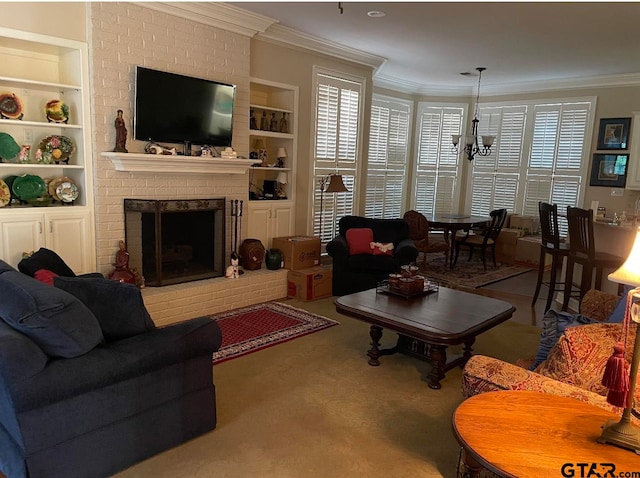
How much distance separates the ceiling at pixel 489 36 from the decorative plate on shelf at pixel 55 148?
1.97 meters

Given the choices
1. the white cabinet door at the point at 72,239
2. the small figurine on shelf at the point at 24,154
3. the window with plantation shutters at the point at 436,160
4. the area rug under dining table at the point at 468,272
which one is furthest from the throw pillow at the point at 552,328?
the window with plantation shutters at the point at 436,160

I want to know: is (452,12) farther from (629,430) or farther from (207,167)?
(629,430)

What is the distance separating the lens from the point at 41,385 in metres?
1.96

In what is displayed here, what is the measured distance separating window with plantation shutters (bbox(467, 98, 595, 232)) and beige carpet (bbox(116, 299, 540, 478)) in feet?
14.8

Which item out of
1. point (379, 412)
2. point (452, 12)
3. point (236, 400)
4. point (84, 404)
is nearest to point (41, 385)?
point (84, 404)

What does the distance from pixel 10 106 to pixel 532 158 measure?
7296 millimetres

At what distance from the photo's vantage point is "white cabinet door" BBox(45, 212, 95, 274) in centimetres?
389

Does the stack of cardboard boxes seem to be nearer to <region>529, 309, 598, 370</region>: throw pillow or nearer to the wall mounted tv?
the wall mounted tv

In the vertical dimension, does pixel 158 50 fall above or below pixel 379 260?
above

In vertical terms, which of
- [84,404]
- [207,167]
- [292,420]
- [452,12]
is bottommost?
[292,420]

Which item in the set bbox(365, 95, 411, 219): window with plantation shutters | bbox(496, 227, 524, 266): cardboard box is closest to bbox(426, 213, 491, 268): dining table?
bbox(496, 227, 524, 266): cardboard box

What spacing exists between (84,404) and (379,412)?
1.69 metres

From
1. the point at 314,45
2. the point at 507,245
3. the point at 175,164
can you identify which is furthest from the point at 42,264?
the point at 507,245

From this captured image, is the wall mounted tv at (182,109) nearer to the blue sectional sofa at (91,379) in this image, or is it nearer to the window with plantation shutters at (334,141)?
the window with plantation shutters at (334,141)
